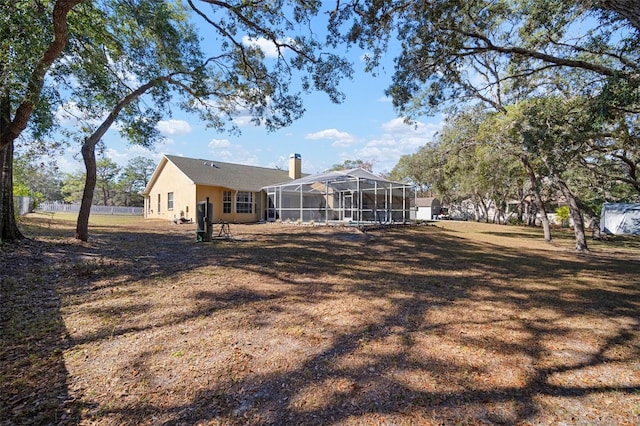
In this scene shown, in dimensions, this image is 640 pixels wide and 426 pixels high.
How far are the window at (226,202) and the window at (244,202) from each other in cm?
55

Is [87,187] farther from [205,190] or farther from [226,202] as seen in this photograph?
[226,202]

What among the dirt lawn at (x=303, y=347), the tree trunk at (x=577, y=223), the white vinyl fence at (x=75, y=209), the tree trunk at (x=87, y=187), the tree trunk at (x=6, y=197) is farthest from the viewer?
the white vinyl fence at (x=75, y=209)

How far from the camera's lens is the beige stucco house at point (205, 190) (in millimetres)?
19547

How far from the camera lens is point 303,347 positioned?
3123 mm

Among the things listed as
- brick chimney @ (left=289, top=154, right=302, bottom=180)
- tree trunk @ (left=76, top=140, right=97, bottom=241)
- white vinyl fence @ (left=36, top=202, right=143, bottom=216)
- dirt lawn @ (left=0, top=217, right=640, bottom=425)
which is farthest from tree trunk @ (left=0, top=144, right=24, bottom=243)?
white vinyl fence @ (left=36, top=202, right=143, bottom=216)

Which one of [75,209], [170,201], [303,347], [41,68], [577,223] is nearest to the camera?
[303,347]

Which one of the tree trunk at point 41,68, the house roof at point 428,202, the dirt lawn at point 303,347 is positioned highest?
the tree trunk at point 41,68

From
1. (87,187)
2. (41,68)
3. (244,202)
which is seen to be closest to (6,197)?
(87,187)

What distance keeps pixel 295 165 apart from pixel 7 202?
1992 cm

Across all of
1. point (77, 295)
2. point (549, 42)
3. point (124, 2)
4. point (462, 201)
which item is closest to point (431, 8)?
point (549, 42)

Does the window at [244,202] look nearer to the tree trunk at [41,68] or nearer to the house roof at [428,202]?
the tree trunk at [41,68]

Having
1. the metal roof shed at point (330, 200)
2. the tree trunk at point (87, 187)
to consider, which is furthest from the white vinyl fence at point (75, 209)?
the tree trunk at point (87, 187)

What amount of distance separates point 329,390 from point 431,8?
6.86 m

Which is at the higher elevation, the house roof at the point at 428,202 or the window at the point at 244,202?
the house roof at the point at 428,202
